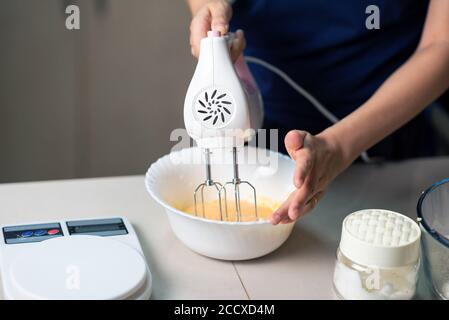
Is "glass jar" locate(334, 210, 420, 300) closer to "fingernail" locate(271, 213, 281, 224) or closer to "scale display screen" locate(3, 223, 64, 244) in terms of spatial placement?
"fingernail" locate(271, 213, 281, 224)

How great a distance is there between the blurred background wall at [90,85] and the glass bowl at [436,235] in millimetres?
1052

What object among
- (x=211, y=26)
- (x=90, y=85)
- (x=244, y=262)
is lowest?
(x=244, y=262)

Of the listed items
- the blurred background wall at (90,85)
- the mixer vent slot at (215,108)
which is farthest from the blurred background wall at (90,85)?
the mixer vent slot at (215,108)

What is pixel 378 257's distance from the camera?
59 centimetres

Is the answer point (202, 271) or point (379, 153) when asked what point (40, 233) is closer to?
point (202, 271)

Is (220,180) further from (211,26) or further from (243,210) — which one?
(211,26)

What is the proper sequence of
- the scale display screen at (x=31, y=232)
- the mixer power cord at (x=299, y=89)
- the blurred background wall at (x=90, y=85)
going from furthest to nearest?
the blurred background wall at (x=90, y=85)
the mixer power cord at (x=299, y=89)
the scale display screen at (x=31, y=232)

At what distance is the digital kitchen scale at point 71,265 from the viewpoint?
23.1 inches

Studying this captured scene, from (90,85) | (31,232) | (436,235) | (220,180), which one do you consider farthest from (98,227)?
(90,85)

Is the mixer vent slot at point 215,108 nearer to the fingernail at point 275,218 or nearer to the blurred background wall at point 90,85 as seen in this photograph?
the fingernail at point 275,218

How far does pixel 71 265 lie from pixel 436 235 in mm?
374

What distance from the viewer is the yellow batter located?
754mm

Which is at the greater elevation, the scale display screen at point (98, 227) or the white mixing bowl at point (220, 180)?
the white mixing bowl at point (220, 180)

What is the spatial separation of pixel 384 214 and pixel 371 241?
0.06 meters
